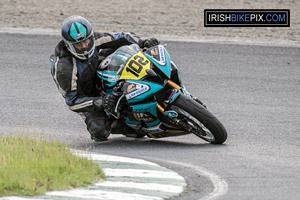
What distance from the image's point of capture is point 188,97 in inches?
348

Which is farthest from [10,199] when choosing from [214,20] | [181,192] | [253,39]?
[214,20]

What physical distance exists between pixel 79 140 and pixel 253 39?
299 inches

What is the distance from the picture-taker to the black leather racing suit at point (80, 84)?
8875 mm

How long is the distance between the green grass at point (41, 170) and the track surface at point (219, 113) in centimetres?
104

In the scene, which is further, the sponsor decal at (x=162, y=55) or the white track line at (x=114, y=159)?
the sponsor decal at (x=162, y=55)

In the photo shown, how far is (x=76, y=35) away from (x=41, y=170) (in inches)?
95.0

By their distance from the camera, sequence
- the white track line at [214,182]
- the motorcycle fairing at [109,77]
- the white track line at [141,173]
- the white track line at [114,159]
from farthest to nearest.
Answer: the motorcycle fairing at [109,77] → the white track line at [114,159] → the white track line at [141,173] → the white track line at [214,182]

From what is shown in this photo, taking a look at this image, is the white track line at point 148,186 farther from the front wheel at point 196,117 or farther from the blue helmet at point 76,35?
the blue helmet at point 76,35

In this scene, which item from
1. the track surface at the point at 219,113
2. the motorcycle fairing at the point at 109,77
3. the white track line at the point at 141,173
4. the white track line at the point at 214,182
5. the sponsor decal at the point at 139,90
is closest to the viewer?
the white track line at the point at 214,182

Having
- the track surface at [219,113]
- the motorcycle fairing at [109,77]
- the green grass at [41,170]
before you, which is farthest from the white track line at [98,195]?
the motorcycle fairing at [109,77]

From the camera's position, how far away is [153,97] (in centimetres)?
873

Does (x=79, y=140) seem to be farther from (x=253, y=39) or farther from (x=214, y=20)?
(x=214, y=20)

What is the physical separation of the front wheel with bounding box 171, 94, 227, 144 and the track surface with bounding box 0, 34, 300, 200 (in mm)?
244

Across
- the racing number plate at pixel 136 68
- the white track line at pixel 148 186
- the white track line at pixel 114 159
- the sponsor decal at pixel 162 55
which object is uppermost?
the sponsor decal at pixel 162 55
